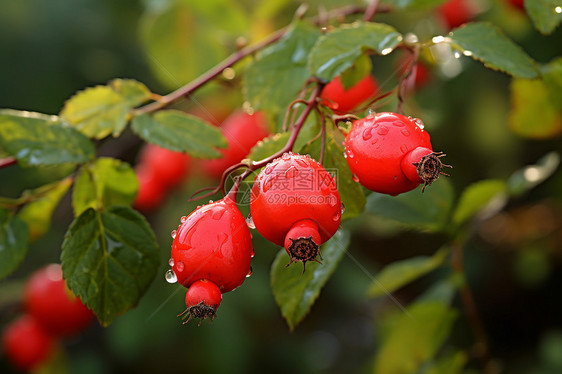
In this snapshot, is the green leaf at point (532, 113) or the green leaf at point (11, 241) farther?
the green leaf at point (532, 113)

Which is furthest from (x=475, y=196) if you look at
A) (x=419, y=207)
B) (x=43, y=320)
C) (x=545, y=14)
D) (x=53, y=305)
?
(x=43, y=320)

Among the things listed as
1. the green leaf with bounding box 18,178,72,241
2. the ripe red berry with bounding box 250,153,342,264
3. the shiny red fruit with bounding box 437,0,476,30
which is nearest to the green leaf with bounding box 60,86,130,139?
the green leaf with bounding box 18,178,72,241

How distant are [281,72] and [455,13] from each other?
3.19ft

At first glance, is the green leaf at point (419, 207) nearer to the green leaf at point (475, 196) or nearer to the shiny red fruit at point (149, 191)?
the green leaf at point (475, 196)

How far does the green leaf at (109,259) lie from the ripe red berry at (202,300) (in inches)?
12.1

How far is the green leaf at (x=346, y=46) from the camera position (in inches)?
36.3

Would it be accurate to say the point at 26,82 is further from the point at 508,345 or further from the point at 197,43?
the point at 508,345

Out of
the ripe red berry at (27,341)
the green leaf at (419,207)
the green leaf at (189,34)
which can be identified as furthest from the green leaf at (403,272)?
the ripe red berry at (27,341)

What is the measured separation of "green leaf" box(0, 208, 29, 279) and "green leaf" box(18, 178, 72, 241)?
0.03 meters

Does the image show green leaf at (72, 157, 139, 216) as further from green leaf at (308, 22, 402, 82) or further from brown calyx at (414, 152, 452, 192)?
brown calyx at (414, 152, 452, 192)

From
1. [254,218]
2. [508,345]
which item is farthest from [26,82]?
[508,345]

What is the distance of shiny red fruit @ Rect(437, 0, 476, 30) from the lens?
71.7 inches

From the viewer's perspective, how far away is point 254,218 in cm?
71

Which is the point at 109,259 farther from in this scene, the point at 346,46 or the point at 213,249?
the point at 346,46
